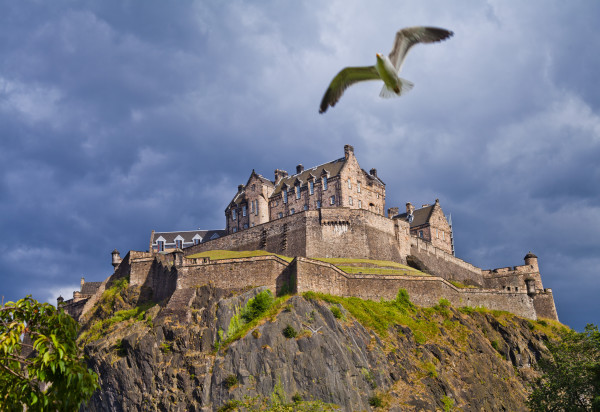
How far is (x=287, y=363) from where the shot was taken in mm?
52656

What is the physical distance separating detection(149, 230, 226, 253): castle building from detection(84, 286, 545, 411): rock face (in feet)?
128

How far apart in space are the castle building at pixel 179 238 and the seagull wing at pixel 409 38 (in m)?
84.6

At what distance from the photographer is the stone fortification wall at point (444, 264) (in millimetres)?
84125

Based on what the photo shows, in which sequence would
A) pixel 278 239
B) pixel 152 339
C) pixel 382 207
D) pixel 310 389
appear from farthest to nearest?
pixel 382 207, pixel 278 239, pixel 152 339, pixel 310 389

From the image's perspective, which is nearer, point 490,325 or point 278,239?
point 490,325

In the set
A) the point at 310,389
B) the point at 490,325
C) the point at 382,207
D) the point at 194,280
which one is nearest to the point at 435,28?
the point at 310,389

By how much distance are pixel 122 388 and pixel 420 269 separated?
133 feet

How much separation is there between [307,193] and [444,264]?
20963 mm

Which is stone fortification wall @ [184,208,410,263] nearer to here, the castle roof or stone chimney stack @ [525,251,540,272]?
the castle roof

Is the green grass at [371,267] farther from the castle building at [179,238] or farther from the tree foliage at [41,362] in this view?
the tree foliage at [41,362]

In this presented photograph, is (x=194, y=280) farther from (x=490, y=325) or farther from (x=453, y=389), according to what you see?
(x=490, y=325)

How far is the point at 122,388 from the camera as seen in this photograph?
53812 mm

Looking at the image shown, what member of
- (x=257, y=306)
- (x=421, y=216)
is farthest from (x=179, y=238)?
(x=257, y=306)

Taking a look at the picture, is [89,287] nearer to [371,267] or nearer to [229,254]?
[229,254]
